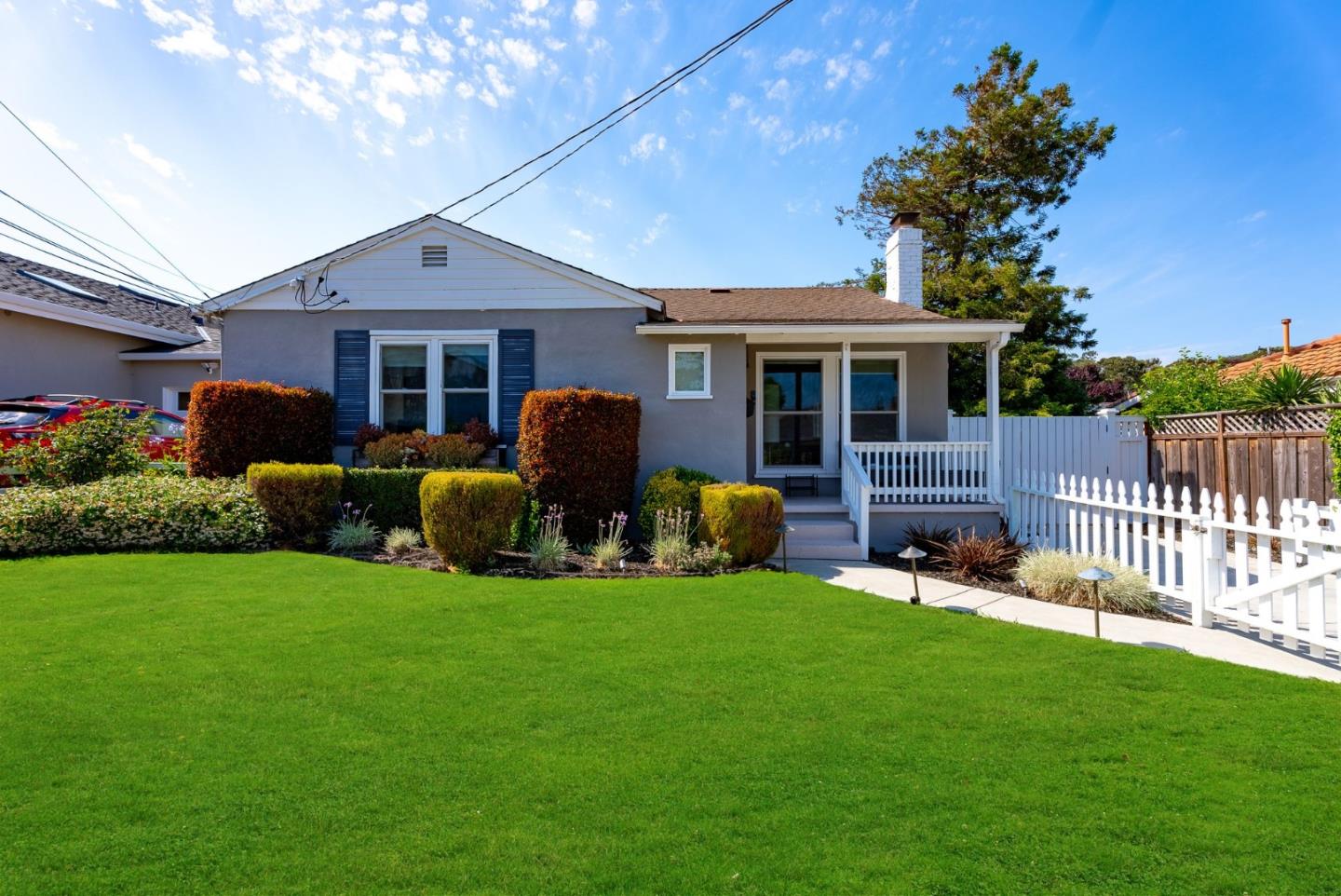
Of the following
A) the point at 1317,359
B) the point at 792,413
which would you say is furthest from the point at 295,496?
the point at 1317,359

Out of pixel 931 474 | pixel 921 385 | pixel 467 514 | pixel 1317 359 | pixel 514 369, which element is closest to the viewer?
pixel 467 514

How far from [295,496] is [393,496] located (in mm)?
1191

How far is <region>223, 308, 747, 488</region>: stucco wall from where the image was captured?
1070cm

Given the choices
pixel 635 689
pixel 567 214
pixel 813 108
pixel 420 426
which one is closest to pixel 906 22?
pixel 813 108

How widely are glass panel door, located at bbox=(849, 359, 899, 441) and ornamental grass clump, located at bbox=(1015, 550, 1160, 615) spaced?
4.86 meters

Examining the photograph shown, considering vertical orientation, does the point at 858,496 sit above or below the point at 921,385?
below

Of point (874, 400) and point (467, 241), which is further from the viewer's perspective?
point (874, 400)

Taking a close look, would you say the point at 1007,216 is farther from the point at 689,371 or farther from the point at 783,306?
the point at 689,371

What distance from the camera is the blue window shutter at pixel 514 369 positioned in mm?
10719

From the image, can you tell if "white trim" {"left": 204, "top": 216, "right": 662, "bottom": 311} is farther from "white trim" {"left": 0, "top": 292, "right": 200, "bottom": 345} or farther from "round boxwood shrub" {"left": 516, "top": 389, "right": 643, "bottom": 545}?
Answer: "white trim" {"left": 0, "top": 292, "right": 200, "bottom": 345}

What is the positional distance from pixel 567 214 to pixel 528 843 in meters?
12.8

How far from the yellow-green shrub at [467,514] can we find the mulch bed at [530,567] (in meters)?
0.25

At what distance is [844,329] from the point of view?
1012 centimetres

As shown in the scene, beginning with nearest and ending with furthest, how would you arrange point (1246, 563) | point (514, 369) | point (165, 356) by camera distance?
point (1246, 563)
point (514, 369)
point (165, 356)
